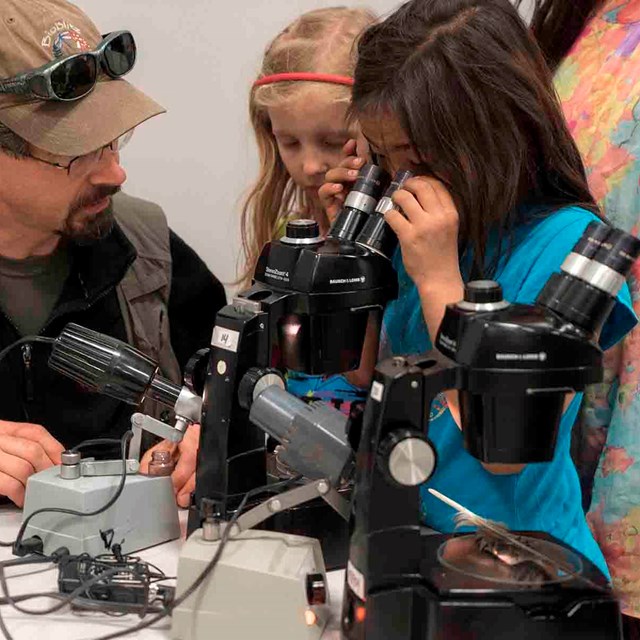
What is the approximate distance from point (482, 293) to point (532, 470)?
0.39 metres

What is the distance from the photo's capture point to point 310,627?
1.04 m

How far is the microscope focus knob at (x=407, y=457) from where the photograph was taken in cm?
94

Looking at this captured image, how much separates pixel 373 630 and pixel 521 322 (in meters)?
0.32

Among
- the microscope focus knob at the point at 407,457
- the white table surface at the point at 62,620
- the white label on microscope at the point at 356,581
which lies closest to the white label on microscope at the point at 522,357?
the microscope focus knob at the point at 407,457

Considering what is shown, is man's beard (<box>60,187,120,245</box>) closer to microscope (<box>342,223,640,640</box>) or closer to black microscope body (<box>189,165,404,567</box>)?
black microscope body (<box>189,165,404,567</box>)

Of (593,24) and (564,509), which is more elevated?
(593,24)

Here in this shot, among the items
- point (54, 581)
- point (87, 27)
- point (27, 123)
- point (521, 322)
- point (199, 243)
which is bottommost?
point (54, 581)

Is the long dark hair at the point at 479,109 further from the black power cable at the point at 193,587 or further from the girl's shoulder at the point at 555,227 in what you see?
the black power cable at the point at 193,587

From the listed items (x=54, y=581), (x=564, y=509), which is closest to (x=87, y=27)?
(x=54, y=581)

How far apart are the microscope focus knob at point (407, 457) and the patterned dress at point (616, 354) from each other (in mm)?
528

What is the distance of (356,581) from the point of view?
3.27ft

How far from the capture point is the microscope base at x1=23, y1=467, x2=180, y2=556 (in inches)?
48.9

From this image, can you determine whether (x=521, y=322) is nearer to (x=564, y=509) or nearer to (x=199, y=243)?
(x=564, y=509)

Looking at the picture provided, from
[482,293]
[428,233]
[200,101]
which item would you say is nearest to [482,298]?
[482,293]
